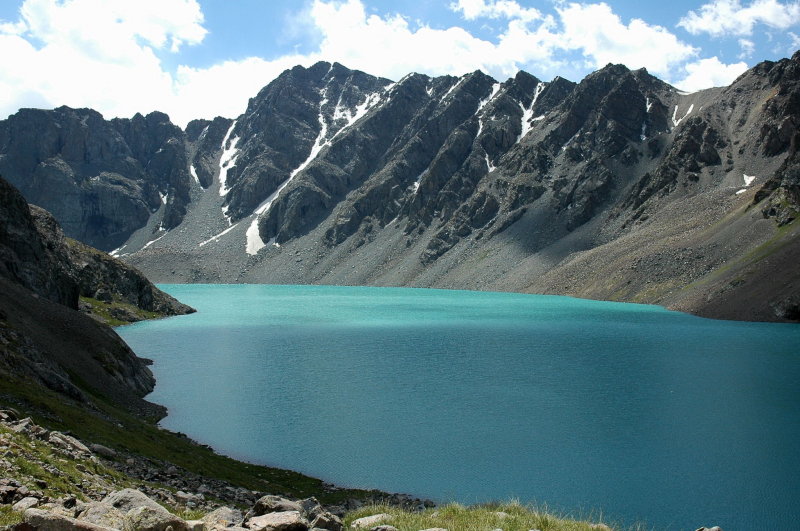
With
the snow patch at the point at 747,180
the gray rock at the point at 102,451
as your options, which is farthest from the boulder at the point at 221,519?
the snow patch at the point at 747,180

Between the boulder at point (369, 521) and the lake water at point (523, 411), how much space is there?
10040 millimetres

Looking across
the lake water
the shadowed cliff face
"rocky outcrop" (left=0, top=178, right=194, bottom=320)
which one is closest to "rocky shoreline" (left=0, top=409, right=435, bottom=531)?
the lake water

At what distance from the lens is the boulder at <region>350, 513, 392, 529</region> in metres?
11.9

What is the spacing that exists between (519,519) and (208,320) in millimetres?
83231

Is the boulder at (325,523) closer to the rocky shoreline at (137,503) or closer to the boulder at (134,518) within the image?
the rocky shoreline at (137,503)

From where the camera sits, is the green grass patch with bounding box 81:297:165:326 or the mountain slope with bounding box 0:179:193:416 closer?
the mountain slope with bounding box 0:179:193:416

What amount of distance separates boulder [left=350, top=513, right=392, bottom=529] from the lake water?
395 inches

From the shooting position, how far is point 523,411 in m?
34.4

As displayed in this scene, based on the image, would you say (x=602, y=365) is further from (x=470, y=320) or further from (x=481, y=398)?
(x=470, y=320)

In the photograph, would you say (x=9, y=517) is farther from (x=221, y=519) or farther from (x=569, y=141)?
(x=569, y=141)

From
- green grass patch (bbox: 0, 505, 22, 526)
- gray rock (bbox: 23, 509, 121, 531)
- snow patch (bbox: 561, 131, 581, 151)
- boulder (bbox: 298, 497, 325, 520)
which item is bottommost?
boulder (bbox: 298, 497, 325, 520)

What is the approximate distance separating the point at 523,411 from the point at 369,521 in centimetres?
2352

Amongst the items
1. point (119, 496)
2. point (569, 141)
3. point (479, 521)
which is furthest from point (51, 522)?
point (569, 141)

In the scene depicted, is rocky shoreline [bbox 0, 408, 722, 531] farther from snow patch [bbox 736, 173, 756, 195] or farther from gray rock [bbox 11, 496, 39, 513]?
snow patch [bbox 736, 173, 756, 195]
